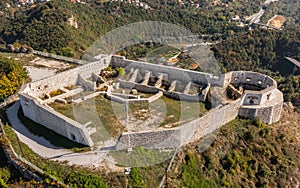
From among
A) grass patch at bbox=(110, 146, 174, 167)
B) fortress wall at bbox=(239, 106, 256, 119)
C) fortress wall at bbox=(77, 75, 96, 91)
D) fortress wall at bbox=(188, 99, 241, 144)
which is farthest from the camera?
fortress wall at bbox=(77, 75, 96, 91)

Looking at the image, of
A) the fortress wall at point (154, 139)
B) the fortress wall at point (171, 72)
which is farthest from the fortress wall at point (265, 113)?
the fortress wall at point (154, 139)

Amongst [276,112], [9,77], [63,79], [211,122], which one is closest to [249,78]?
[276,112]

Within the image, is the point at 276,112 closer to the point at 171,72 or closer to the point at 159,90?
the point at 171,72

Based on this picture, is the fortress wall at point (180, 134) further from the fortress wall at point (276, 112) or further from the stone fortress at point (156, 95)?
the fortress wall at point (276, 112)

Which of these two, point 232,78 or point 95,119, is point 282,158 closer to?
point 232,78

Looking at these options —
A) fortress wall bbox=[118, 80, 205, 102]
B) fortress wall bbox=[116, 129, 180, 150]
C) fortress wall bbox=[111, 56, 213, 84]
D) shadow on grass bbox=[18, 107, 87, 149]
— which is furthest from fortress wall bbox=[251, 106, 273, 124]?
shadow on grass bbox=[18, 107, 87, 149]

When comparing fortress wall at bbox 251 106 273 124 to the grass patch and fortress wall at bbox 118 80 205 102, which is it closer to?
fortress wall at bbox 118 80 205 102
